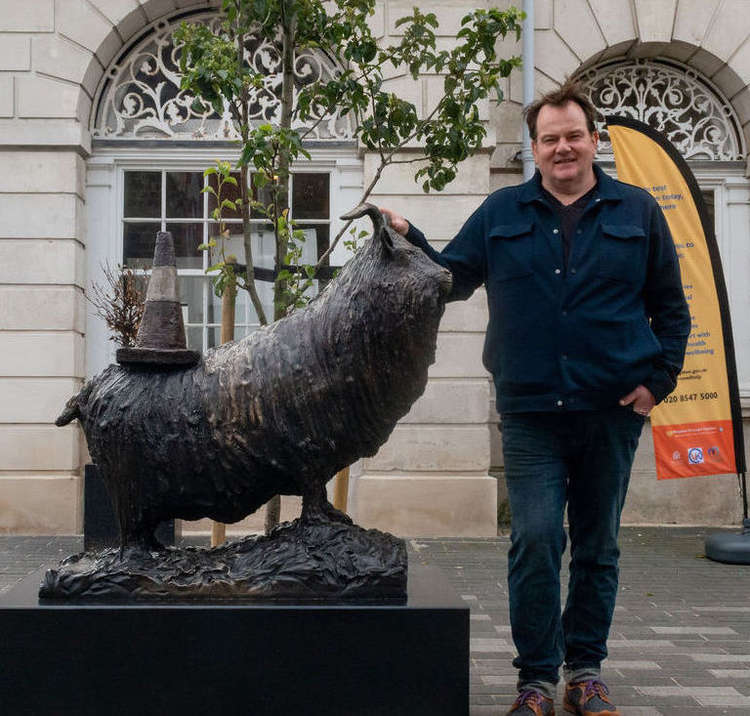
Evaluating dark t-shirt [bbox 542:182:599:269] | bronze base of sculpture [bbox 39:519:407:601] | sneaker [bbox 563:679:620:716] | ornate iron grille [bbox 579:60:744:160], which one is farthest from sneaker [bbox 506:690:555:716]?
ornate iron grille [bbox 579:60:744:160]

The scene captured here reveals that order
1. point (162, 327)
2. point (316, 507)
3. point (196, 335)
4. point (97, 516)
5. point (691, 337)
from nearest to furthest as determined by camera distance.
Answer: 1. point (316, 507)
2. point (162, 327)
3. point (97, 516)
4. point (691, 337)
5. point (196, 335)

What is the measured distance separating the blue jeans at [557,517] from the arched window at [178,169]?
227 inches

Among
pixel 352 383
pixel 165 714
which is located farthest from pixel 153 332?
pixel 165 714

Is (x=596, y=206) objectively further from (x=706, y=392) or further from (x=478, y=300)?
(x=478, y=300)

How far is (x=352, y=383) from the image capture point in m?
3.01

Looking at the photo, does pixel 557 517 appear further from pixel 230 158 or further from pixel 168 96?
pixel 168 96

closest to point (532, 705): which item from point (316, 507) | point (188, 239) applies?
point (316, 507)

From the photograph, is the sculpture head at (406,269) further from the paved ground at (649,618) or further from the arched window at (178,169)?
the arched window at (178,169)

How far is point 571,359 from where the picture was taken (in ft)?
10.7

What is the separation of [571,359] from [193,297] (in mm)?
6138

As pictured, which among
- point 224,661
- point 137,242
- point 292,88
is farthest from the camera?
point 137,242

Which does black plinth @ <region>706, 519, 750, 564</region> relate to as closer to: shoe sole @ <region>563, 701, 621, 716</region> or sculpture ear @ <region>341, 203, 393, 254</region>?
shoe sole @ <region>563, 701, 621, 716</region>

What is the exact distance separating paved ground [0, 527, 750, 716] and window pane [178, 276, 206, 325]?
226 cm

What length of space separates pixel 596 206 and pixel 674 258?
344 mm
